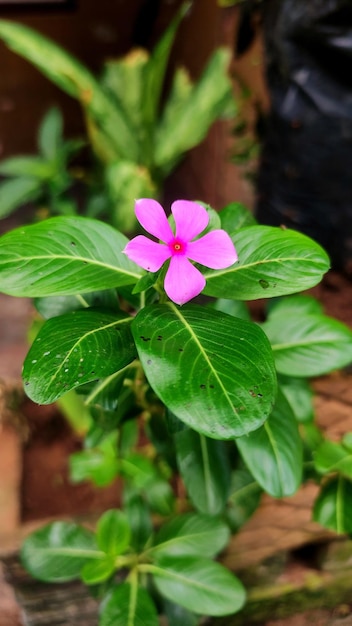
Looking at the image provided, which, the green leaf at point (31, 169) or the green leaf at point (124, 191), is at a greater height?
the green leaf at point (31, 169)

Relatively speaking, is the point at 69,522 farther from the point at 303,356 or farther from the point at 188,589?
the point at 303,356

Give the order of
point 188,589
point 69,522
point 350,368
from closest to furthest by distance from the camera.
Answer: point 188,589 < point 69,522 < point 350,368

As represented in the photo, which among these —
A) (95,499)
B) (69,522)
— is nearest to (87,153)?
(95,499)

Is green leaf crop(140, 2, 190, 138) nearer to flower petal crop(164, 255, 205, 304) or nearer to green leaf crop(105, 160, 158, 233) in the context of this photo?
green leaf crop(105, 160, 158, 233)

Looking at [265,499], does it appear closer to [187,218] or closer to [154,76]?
[187,218]

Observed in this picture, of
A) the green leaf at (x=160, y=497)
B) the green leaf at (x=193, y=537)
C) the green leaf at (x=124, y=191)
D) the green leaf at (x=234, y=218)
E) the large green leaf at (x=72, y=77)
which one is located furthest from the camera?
the large green leaf at (x=72, y=77)

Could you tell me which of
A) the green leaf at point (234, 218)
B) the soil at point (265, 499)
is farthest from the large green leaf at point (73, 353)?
the soil at point (265, 499)

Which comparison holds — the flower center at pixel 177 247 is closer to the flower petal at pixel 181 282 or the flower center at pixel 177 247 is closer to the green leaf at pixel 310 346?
the flower petal at pixel 181 282
